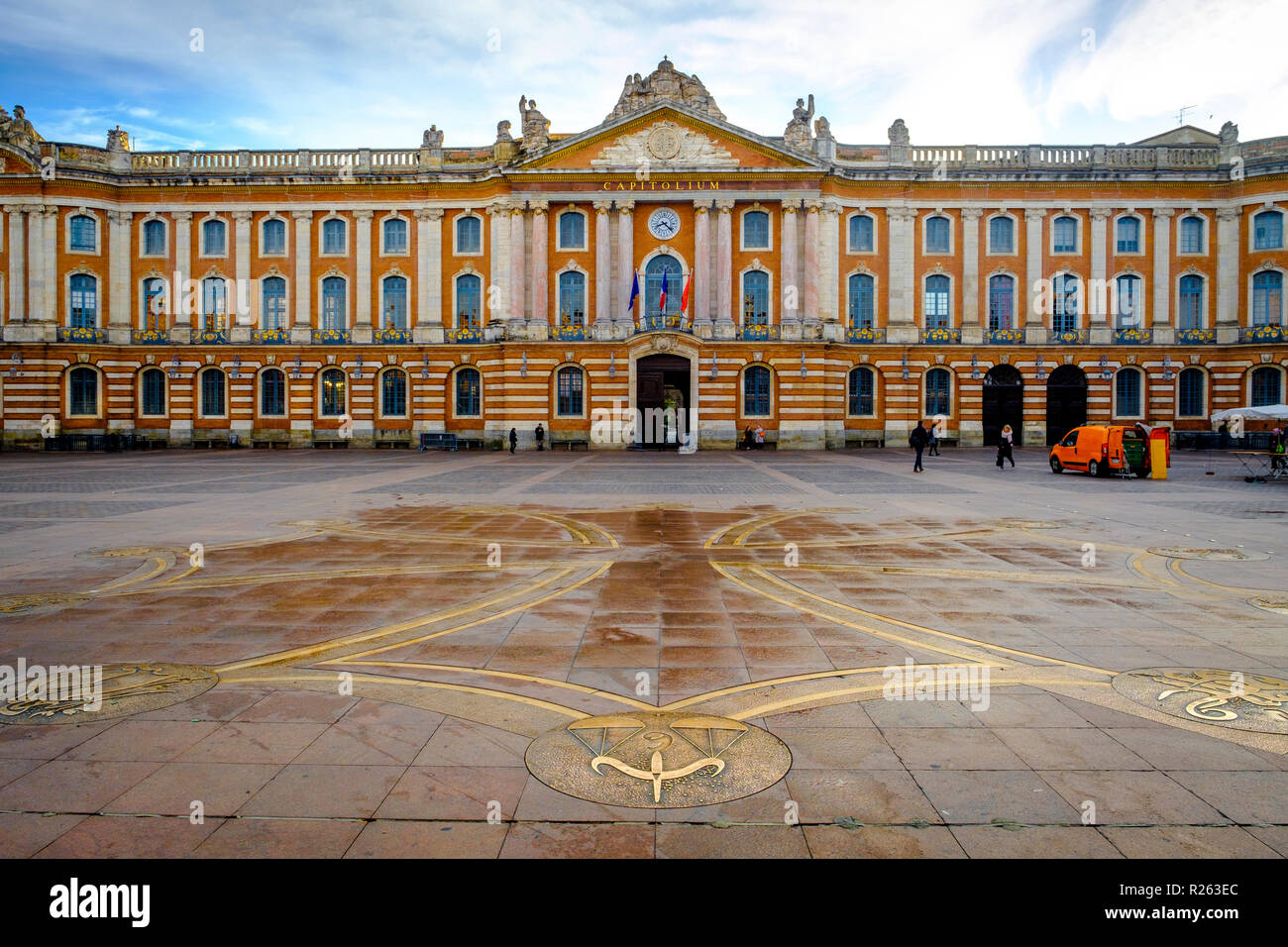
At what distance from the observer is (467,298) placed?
4725cm

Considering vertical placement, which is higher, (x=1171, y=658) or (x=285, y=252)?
(x=285, y=252)

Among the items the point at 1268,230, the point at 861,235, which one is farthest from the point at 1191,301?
the point at 861,235

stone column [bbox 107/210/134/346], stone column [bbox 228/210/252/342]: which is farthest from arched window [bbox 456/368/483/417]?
stone column [bbox 107/210/134/346]

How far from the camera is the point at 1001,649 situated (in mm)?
7344

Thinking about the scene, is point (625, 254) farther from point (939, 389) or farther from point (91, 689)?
point (91, 689)

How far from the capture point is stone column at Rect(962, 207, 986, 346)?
4653cm

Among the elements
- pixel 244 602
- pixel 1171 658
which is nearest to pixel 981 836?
pixel 1171 658

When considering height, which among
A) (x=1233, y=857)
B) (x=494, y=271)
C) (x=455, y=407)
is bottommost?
(x=1233, y=857)

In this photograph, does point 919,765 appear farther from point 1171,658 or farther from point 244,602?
point 244,602

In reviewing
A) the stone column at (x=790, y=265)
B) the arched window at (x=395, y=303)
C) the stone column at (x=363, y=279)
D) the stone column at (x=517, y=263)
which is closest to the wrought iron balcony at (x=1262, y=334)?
the stone column at (x=790, y=265)

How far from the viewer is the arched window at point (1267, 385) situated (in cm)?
4572

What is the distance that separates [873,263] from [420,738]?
150 ft

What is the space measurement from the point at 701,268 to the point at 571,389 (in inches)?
378

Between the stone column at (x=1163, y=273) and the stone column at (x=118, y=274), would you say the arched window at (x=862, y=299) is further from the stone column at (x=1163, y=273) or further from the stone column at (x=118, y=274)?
the stone column at (x=118, y=274)
